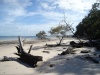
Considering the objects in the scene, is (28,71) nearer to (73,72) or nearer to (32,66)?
(32,66)

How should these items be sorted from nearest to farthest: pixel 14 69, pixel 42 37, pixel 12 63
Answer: pixel 14 69
pixel 12 63
pixel 42 37

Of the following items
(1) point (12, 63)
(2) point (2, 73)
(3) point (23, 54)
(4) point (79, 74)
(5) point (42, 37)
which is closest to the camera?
(4) point (79, 74)

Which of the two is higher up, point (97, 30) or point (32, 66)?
point (97, 30)

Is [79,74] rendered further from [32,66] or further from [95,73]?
[32,66]

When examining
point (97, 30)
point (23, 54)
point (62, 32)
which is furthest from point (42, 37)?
point (23, 54)

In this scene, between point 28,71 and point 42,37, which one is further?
point 42,37

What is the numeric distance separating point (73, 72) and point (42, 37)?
71027 mm

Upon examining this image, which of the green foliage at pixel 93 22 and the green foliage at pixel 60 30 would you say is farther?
the green foliage at pixel 60 30

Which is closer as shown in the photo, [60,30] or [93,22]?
[93,22]

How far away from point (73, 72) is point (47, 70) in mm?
1822

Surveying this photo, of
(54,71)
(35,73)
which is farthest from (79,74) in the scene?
(35,73)

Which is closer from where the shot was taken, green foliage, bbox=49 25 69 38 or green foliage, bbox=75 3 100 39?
green foliage, bbox=75 3 100 39

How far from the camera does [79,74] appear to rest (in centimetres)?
1071

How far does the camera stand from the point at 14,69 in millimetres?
12422
